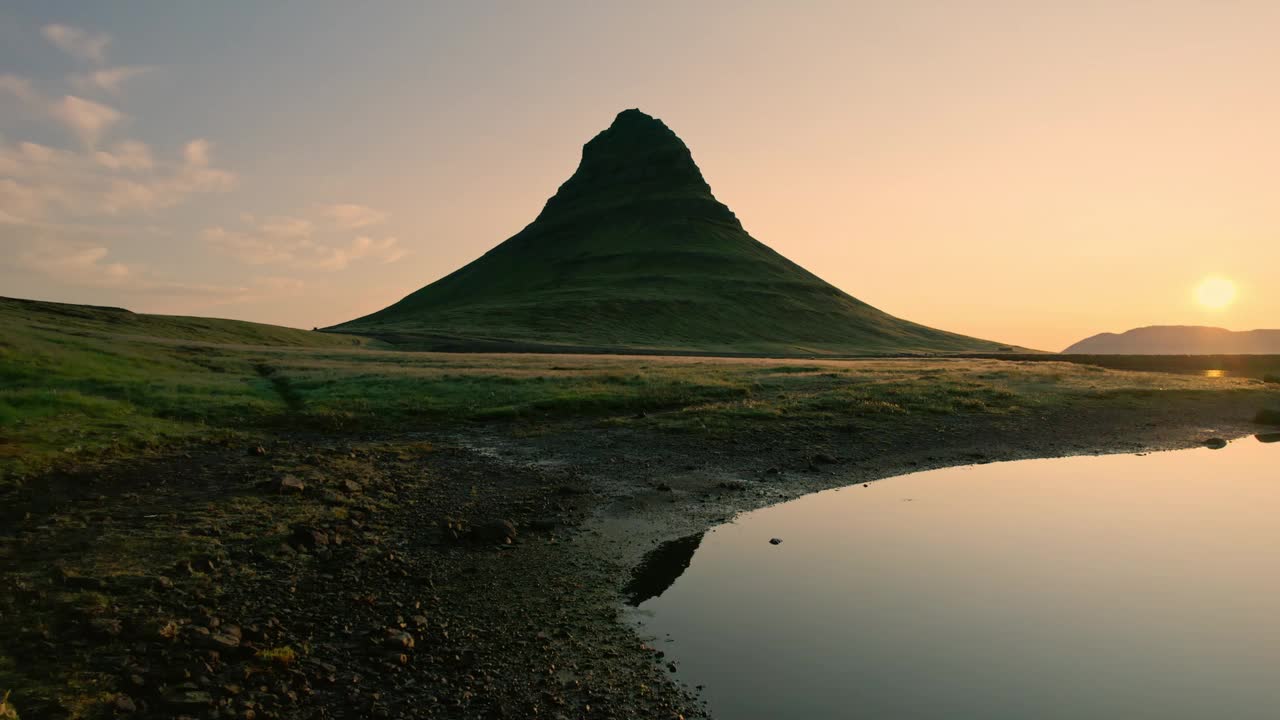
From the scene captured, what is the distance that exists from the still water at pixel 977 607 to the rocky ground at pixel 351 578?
1.39 m

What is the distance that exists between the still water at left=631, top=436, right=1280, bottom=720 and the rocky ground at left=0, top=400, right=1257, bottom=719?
1385 mm

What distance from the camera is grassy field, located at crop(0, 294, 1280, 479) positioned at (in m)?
28.1

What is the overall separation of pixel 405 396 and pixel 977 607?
34.4 metres

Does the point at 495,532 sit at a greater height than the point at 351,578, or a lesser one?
greater

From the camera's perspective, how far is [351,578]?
14.3 metres

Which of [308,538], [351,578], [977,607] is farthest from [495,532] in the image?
[977,607]

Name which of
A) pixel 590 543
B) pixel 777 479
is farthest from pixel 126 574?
pixel 777 479

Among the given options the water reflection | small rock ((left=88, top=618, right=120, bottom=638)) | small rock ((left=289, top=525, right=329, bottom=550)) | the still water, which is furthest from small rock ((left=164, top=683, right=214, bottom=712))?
the water reflection

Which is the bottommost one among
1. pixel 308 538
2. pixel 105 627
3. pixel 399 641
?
pixel 399 641

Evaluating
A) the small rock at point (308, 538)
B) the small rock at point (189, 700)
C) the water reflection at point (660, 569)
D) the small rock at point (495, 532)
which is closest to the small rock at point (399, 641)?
the small rock at point (189, 700)

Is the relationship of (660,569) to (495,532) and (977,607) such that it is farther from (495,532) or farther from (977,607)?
(977,607)

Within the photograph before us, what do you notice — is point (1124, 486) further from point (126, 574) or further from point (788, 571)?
point (126, 574)

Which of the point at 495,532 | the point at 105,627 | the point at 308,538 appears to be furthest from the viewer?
the point at 495,532

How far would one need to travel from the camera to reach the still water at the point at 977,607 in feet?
36.1
